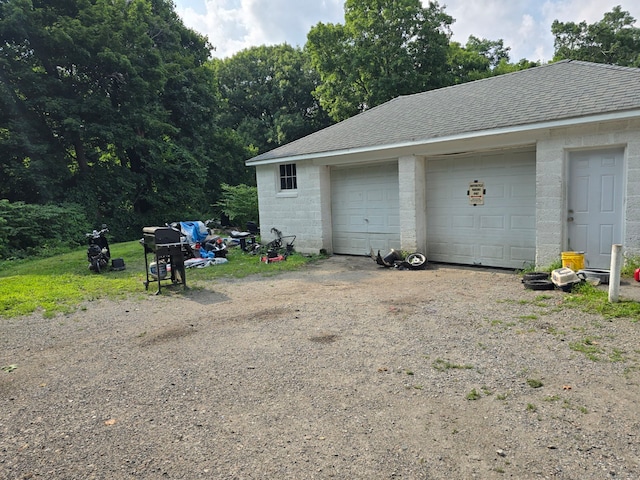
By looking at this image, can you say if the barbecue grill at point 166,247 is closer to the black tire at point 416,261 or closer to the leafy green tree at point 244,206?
the black tire at point 416,261

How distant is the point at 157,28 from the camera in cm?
2267

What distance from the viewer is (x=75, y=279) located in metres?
9.11

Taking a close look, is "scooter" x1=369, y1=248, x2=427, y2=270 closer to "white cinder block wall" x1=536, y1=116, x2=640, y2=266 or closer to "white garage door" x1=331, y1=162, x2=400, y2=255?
"white garage door" x1=331, y1=162, x2=400, y2=255

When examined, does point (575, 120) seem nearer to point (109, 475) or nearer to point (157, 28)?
point (109, 475)

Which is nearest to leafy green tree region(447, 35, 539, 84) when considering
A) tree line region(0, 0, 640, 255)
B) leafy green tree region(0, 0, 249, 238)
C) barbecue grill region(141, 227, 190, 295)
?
tree line region(0, 0, 640, 255)

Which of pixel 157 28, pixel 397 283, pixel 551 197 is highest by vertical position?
pixel 157 28

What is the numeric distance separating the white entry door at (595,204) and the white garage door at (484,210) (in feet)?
2.90

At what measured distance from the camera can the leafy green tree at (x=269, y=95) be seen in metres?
31.7

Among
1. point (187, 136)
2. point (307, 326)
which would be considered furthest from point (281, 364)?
point (187, 136)

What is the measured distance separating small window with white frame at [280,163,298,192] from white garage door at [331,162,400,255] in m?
1.23

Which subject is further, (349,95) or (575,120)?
(349,95)

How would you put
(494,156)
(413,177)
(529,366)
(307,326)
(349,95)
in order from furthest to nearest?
(349,95) < (413,177) < (494,156) < (307,326) < (529,366)

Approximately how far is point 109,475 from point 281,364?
185 cm

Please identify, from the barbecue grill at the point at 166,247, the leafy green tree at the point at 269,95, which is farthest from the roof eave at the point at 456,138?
the leafy green tree at the point at 269,95
